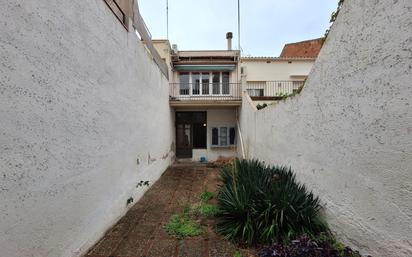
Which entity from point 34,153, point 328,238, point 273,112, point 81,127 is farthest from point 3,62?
point 273,112

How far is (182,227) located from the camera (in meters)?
3.95

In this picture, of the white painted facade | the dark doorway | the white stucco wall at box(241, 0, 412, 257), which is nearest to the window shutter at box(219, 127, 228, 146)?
the dark doorway

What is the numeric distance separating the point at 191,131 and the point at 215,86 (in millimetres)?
3307

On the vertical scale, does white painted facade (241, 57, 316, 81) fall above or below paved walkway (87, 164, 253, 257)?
above

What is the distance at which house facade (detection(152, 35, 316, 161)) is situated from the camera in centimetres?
1296

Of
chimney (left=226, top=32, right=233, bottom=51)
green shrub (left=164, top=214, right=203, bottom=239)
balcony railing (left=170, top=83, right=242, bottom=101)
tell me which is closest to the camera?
green shrub (left=164, top=214, right=203, bottom=239)

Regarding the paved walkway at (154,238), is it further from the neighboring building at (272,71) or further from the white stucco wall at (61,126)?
the neighboring building at (272,71)

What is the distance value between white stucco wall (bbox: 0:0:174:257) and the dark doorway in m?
8.41

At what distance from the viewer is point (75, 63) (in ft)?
9.32

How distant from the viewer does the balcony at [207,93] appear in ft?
38.4

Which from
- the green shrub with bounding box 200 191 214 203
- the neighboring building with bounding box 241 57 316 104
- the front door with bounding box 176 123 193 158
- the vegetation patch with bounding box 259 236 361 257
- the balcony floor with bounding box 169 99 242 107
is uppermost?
the neighboring building with bounding box 241 57 316 104

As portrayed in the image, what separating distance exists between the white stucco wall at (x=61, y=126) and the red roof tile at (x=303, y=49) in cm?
1509

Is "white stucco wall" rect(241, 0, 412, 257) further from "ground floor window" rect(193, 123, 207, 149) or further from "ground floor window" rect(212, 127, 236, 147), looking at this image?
"ground floor window" rect(193, 123, 207, 149)

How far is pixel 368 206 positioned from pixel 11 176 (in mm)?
3669
